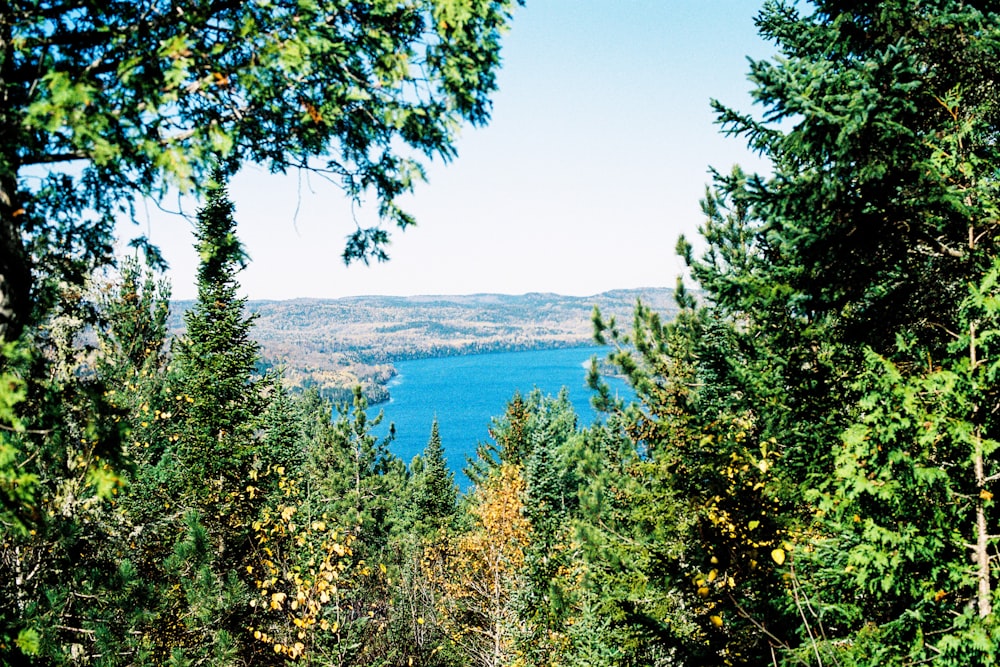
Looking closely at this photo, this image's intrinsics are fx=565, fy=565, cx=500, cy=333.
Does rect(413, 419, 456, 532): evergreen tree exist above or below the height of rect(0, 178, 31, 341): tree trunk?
below

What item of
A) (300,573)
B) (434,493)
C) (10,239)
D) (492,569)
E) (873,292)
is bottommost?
(434,493)

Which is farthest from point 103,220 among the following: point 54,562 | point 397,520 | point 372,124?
point 397,520

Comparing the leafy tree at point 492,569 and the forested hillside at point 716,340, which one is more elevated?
the forested hillside at point 716,340

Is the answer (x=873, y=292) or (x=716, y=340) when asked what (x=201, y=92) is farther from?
(x=716, y=340)

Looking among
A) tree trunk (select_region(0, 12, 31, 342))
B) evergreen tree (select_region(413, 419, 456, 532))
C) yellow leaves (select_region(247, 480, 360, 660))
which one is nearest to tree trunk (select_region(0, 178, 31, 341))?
tree trunk (select_region(0, 12, 31, 342))

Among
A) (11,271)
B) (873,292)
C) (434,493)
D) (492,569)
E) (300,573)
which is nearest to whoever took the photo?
(11,271)

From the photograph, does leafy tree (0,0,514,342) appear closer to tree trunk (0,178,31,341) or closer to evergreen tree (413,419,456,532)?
tree trunk (0,178,31,341)

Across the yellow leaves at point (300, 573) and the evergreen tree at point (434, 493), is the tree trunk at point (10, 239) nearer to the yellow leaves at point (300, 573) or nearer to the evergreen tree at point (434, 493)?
the yellow leaves at point (300, 573)

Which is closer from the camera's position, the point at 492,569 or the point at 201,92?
the point at 201,92

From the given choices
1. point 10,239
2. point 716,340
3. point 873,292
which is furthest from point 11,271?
point 716,340

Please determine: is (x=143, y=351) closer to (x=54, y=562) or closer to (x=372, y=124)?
(x=54, y=562)

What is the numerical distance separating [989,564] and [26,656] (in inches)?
310

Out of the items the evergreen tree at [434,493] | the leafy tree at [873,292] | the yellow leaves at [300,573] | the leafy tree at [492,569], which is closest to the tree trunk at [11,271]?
the leafy tree at [873,292]

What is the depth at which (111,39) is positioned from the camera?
3762mm
